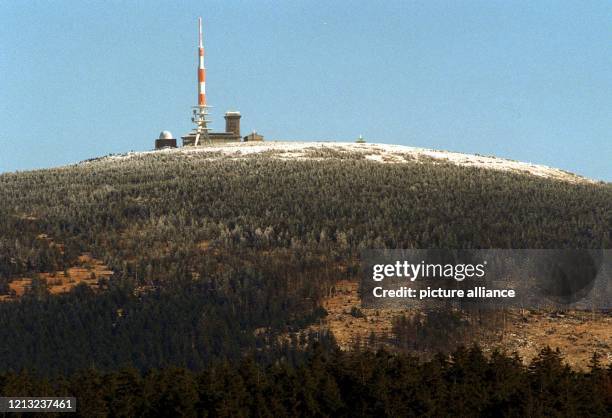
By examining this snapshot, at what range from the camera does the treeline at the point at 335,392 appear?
2300cm

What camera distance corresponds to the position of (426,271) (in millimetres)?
39531

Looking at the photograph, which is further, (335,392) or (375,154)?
(375,154)

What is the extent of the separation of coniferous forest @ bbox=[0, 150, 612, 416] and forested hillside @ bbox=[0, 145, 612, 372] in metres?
0.11

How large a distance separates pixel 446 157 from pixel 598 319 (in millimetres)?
46919

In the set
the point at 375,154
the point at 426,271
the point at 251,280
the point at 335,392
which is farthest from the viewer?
the point at 375,154

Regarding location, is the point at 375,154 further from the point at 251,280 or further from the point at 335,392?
the point at 335,392

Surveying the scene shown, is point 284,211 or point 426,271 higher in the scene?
point 284,211

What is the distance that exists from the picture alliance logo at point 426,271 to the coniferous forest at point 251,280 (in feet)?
4.70

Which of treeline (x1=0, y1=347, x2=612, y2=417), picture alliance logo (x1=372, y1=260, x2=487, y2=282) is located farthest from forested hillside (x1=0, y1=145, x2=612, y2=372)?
treeline (x1=0, y1=347, x2=612, y2=417)

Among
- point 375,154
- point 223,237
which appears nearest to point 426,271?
point 223,237

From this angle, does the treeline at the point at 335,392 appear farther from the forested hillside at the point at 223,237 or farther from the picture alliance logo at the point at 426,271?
the picture alliance logo at the point at 426,271

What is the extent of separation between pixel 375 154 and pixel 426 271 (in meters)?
41.1

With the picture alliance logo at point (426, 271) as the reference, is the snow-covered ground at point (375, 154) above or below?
above

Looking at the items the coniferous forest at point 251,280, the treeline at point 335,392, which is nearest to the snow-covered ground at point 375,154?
the coniferous forest at point 251,280
